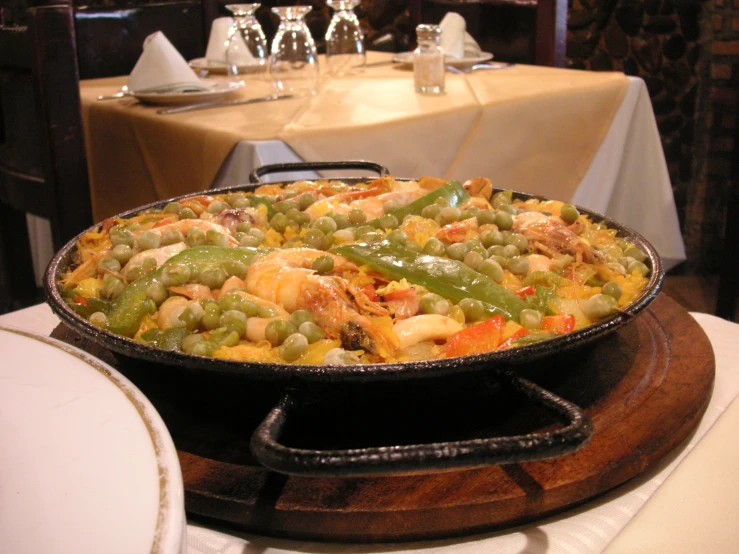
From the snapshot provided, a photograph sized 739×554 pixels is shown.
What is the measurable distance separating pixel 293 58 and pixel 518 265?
2.08m

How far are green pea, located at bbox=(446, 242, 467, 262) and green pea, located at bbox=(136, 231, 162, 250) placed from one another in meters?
0.55

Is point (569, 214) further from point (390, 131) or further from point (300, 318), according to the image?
point (390, 131)

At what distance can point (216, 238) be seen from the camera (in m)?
1.35

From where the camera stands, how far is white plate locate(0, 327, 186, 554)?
497 mm

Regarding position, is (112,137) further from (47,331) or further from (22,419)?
(22,419)

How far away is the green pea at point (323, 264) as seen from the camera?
1212 millimetres

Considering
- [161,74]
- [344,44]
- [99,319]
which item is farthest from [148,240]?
[344,44]

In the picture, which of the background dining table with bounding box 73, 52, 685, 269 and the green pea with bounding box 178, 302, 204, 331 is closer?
the green pea with bounding box 178, 302, 204, 331

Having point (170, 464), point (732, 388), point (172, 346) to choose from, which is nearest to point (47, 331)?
point (172, 346)

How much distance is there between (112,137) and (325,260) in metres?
1.92

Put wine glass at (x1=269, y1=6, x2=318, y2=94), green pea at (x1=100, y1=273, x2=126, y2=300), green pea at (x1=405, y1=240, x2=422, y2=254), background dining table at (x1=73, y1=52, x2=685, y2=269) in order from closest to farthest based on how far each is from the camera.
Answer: green pea at (x1=100, y1=273, x2=126, y2=300) → green pea at (x1=405, y1=240, x2=422, y2=254) → background dining table at (x1=73, y1=52, x2=685, y2=269) → wine glass at (x1=269, y1=6, x2=318, y2=94)

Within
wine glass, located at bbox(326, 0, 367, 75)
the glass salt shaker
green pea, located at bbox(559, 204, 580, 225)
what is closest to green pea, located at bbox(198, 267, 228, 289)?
green pea, located at bbox(559, 204, 580, 225)

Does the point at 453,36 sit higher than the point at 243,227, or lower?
higher

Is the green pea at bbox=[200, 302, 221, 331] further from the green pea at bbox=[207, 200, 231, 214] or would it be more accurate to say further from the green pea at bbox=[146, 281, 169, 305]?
the green pea at bbox=[207, 200, 231, 214]
